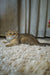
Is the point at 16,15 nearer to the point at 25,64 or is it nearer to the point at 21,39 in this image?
the point at 21,39

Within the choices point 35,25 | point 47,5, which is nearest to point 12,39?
point 35,25

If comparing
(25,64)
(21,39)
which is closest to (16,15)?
(21,39)

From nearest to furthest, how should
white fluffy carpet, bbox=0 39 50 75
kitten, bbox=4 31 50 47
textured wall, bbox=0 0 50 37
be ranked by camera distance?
white fluffy carpet, bbox=0 39 50 75 → kitten, bbox=4 31 50 47 → textured wall, bbox=0 0 50 37

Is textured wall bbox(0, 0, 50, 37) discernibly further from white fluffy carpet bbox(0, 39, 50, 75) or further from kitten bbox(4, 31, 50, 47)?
white fluffy carpet bbox(0, 39, 50, 75)

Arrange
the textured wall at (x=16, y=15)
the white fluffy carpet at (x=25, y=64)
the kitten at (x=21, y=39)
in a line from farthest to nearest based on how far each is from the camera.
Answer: the textured wall at (x=16, y=15) < the kitten at (x=21, y=39) < the white fluffy carpet at (x=25, y=64)

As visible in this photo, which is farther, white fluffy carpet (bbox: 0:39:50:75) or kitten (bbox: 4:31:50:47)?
kitten (bbox: 4:31:50:47)

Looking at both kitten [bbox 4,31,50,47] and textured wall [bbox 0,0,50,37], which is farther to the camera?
textured wall [bbox 0,0,50,37]

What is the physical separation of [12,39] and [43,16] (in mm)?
992

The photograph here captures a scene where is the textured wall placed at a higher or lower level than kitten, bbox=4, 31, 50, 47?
higher

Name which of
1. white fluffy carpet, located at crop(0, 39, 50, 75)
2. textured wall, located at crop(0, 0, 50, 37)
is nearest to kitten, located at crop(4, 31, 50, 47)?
white fluffy carpet, located at crop(0, 39, 50, 75)

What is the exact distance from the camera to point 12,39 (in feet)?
5.10

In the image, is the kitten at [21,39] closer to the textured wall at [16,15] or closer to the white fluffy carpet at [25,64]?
the white fluffy carpet at [25,64]

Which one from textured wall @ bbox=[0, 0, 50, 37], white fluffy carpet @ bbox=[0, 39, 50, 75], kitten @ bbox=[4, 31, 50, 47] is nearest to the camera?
white fluffy carpet @ bbox=[0, 39, 50, 75]

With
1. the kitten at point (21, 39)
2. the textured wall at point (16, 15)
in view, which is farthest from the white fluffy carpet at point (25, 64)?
the textured wall at point (16, 15)
